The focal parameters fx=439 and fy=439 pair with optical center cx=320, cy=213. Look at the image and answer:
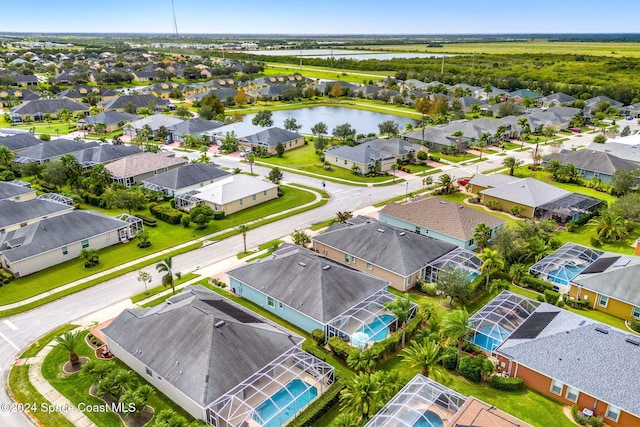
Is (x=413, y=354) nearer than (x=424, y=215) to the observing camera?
Yes

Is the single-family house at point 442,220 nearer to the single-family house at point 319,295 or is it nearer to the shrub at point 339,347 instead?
the single-family house at point 319,295

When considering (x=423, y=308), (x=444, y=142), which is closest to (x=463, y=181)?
(x=444, y=142)

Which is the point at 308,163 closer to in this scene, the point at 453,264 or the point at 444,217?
the point at 444,217

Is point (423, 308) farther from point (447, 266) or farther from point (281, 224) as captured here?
point (281, 224)

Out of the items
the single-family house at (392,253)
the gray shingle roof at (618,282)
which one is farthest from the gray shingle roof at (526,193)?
the gray shingle roof at (618,282)

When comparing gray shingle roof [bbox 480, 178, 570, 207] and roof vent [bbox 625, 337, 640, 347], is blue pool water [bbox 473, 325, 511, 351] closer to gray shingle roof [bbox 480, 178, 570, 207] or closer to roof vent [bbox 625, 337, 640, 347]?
roof vent [bbox 625, 337, 640, 347]

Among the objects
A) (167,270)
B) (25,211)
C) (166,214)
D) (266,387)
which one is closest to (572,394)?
(266,387)

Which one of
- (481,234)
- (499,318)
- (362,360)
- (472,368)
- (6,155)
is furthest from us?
(6,155)
